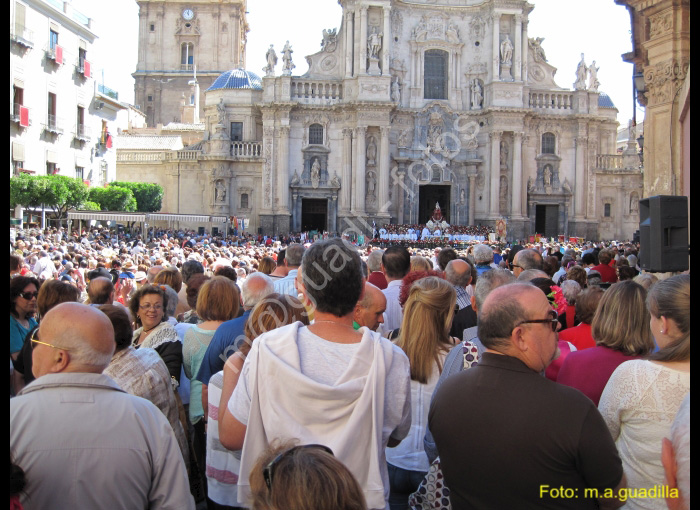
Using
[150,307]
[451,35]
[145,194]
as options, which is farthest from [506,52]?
[150,307]

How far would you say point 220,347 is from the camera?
16.8ft

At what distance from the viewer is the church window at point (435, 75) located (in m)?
41.4

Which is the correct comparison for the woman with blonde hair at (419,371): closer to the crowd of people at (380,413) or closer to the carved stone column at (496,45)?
the crowd of people at (380,413)

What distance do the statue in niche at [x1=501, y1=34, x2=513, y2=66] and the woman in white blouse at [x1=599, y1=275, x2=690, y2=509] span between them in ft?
128

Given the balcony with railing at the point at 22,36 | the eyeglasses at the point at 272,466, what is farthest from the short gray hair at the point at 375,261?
the balcony with railing at the point at 22,36

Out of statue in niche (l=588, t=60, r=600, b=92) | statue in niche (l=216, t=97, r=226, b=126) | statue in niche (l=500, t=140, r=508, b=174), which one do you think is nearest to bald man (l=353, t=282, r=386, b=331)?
statue in niche (l=500, t=140, r=508, b=174)

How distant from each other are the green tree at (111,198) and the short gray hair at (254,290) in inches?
1280

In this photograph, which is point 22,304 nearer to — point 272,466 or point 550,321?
point 272,466

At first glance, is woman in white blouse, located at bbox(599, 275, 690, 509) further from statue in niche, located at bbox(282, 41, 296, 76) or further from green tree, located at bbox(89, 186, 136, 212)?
statue in niche, located at bbox(282, 41, 296, 76)

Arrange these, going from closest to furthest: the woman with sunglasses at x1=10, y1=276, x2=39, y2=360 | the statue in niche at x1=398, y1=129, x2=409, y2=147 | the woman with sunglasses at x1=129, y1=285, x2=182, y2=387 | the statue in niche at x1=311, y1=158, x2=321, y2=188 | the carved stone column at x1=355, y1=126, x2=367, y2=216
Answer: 1. the woman with sunglasses at x1=129, y1=285, x2=182, y2=387
2. the woman with sunglasses at x1=10, y1=276, x2=39, y2=360
3. the carved stone column at x1=355, y1=126, x2=367, y2=216
4. the statue in niche at x1=311, y1=158, x2=321, y2=188
5. the statue in niche at x1=398, y1=129, x2=409, y2=147

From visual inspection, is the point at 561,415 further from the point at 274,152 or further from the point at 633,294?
the point at 274,152

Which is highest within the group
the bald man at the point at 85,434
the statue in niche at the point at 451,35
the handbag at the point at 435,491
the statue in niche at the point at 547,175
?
the statue in niche at the point at 451,35

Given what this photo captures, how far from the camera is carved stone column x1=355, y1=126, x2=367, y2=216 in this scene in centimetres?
3906

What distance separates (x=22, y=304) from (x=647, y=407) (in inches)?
219
